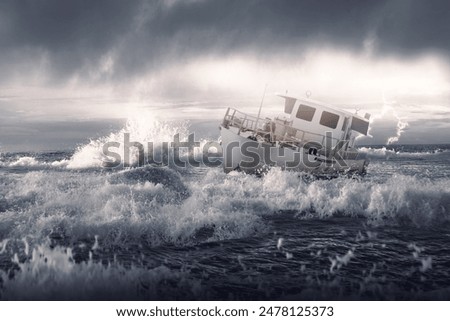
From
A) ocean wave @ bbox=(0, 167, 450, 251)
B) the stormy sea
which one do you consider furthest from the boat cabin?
the stormy sea

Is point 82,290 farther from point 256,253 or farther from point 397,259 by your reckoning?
point 397,259

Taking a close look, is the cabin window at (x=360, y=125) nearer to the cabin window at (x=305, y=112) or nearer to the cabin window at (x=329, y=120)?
the cabin window at (x=329, y=120)

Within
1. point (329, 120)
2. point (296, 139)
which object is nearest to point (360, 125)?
point (329, 120)

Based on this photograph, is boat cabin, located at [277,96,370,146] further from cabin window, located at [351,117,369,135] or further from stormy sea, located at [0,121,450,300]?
stormy sea, located at [0,121,450,300]

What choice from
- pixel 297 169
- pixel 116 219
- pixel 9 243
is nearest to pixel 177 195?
pixel 116 219

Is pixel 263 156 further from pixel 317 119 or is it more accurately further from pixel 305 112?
pixel 317 119

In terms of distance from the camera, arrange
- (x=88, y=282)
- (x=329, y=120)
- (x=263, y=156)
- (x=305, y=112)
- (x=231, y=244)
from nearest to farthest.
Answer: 1. (x=88, y=282)
2. (x=231, y=244)
3. (x=263, y=156)
4. (x=329, y=120)
5. (x=305, y=112)

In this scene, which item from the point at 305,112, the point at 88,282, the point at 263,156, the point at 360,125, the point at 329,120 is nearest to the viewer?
the point at 88,282
